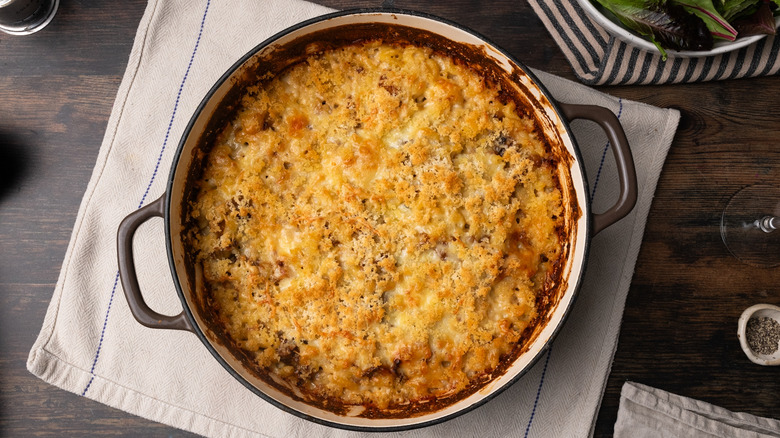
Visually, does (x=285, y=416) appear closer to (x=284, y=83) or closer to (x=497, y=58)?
(x=284, y=83)

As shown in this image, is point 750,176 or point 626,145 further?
point 750,176

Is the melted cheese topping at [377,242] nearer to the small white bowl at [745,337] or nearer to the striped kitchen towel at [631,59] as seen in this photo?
the striped kitchen towel at [631,59]

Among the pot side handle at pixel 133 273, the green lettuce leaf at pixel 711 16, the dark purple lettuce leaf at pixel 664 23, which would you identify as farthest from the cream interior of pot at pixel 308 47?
the green lettuce leaf at pixel 711 16

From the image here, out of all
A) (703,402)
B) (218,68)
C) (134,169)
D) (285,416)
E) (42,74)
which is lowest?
(285,416)

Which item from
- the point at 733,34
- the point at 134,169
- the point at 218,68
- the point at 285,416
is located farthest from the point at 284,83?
the point at 733,34

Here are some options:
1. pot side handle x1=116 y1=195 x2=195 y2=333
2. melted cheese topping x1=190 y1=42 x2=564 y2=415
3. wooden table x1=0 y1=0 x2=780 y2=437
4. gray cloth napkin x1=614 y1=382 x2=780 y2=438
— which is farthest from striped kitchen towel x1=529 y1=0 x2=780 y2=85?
pot side handle x1=116 y1=195 x2=195 y2=333
